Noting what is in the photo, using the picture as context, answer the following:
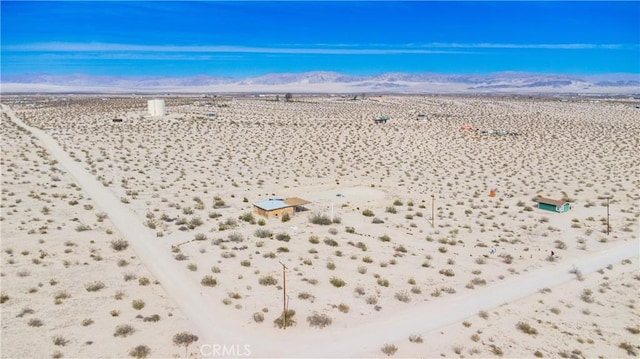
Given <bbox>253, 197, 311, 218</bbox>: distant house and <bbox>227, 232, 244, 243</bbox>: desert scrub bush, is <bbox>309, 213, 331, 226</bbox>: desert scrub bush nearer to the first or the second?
<bbox>253, 197, 311, 218</bbox>: distant house

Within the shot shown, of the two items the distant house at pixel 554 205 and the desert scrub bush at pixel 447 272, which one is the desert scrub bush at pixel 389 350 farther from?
the distant house at pixel 554 205

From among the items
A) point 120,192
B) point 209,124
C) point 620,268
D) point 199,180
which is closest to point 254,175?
point 199,180

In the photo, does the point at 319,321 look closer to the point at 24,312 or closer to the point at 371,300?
the point at 371,300

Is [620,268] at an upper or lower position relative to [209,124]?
lower

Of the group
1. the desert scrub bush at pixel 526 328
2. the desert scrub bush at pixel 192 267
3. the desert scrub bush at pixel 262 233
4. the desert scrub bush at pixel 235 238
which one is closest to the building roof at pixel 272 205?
the desert scrub bush at pixel 262 233

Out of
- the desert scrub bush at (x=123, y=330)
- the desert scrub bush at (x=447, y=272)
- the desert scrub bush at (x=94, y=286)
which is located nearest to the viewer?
the desert scrub bush at (x=123, y=330)

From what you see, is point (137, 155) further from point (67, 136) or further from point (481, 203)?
point (481, 203)
